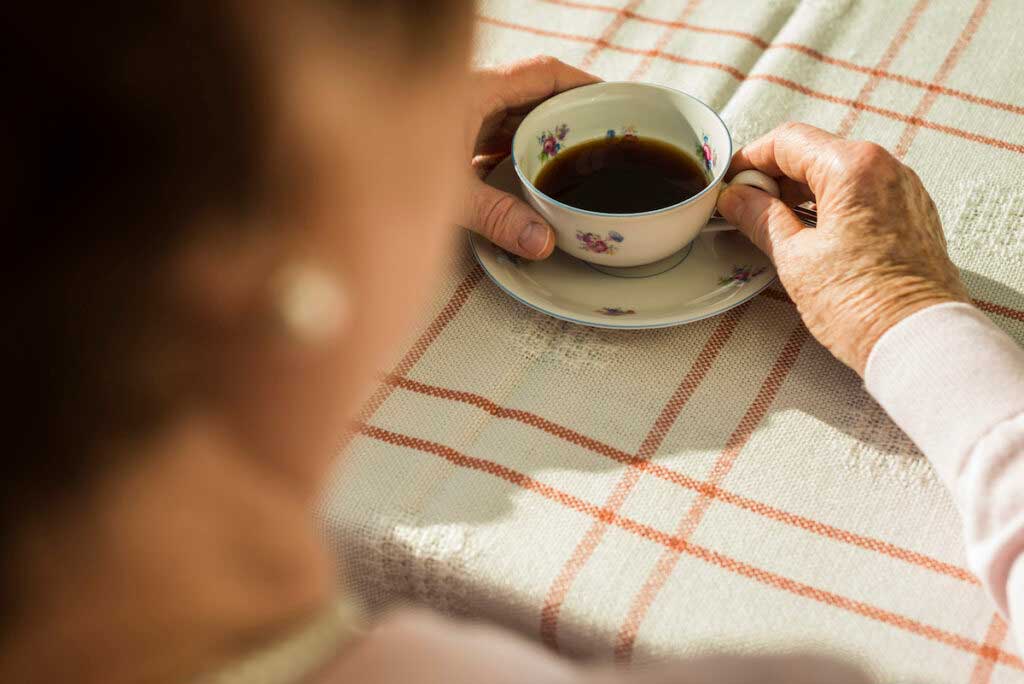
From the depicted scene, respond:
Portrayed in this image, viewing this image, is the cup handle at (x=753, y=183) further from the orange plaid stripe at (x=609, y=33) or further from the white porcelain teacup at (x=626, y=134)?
the orange plaid stripe at (x=609, y=33)

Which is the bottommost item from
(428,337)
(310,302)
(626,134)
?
(428,337)

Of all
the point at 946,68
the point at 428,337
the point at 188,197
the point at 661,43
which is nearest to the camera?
the point at 188,197

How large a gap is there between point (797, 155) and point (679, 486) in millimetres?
360

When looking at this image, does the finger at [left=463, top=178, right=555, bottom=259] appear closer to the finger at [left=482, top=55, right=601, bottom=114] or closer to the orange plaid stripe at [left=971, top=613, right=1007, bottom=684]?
the finger at [left=482, top=55, right=601, bottom=114]

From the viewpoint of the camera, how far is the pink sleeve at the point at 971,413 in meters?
0.66

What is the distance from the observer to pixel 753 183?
0.95 meters

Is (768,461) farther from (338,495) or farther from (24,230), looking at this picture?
(24,230)

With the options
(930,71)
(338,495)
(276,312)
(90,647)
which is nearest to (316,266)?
(276,312)

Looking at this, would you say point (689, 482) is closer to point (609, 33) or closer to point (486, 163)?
point (486, 163)

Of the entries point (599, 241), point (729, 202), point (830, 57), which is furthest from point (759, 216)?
point (830, 57)

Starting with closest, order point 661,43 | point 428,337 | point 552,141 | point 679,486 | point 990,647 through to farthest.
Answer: point 990,647 < point 679,486 < point 428,337 < point 552,141 < point 661,43

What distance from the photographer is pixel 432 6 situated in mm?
293


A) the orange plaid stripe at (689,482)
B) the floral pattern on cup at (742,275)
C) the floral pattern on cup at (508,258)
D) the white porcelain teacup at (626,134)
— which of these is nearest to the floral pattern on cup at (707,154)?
the white porcelain teacup at (626,134)

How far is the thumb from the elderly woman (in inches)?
21.9
